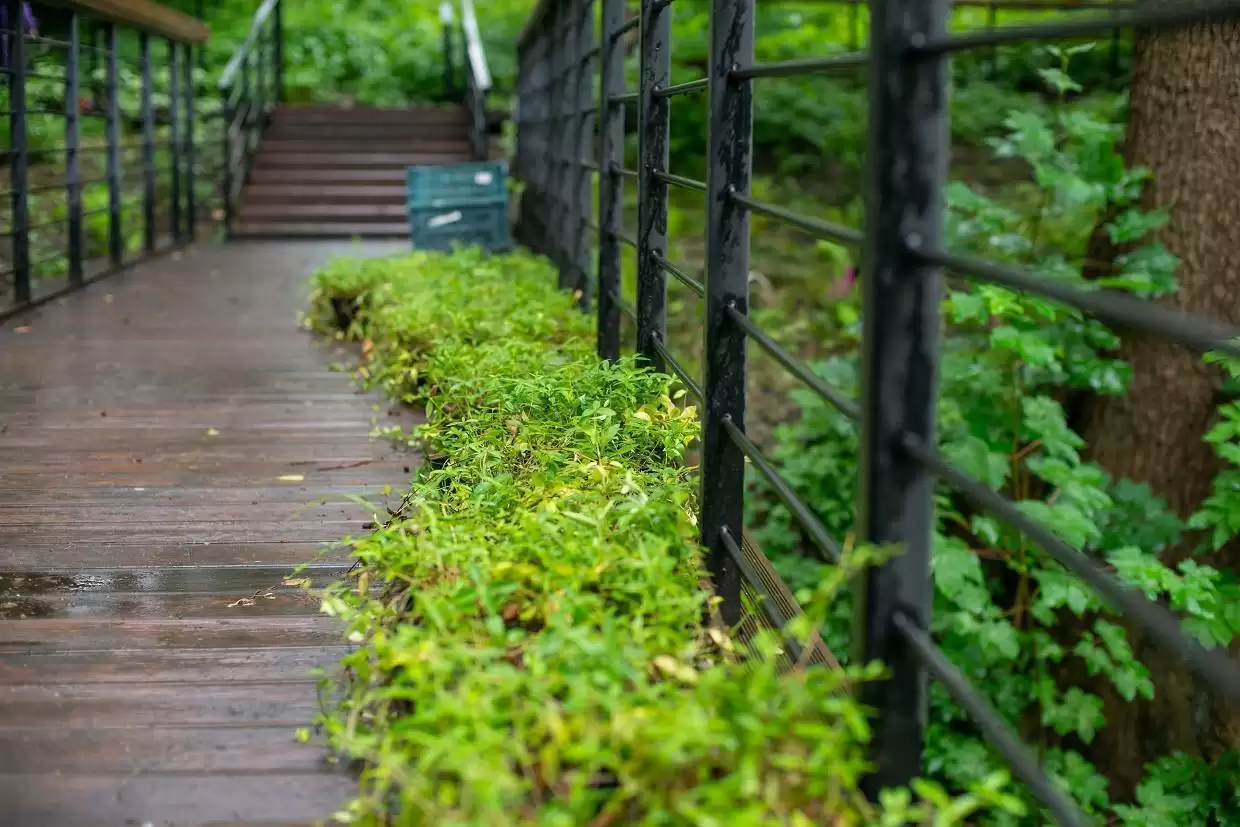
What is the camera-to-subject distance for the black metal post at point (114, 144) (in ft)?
29.9

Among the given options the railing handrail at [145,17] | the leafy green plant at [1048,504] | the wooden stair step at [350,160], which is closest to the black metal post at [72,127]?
the railing handrail at [145,17]

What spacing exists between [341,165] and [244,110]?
106cm

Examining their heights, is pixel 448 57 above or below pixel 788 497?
above

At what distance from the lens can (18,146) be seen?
737 cm

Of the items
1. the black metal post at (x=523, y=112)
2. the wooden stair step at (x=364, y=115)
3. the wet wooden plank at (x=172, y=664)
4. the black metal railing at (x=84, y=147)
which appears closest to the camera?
the wet wooden plank at (x=172, y=664)

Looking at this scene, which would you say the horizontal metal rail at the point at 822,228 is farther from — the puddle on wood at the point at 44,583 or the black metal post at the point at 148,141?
the black metal post at the point at 148,141

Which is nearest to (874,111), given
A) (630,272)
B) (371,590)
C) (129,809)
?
(129,809)

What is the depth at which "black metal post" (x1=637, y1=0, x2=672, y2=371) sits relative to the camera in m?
3.64

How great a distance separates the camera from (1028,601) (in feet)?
16.8

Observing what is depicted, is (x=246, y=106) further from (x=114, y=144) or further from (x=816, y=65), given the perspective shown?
(x=816, y=65)

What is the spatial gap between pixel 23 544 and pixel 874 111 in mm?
2576

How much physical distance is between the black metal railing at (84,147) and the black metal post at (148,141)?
0.01 metres

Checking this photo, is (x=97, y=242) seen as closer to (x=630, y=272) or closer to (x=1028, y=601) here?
(x=630, y=272)

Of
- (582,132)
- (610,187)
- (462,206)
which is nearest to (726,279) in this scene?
(610,187)
